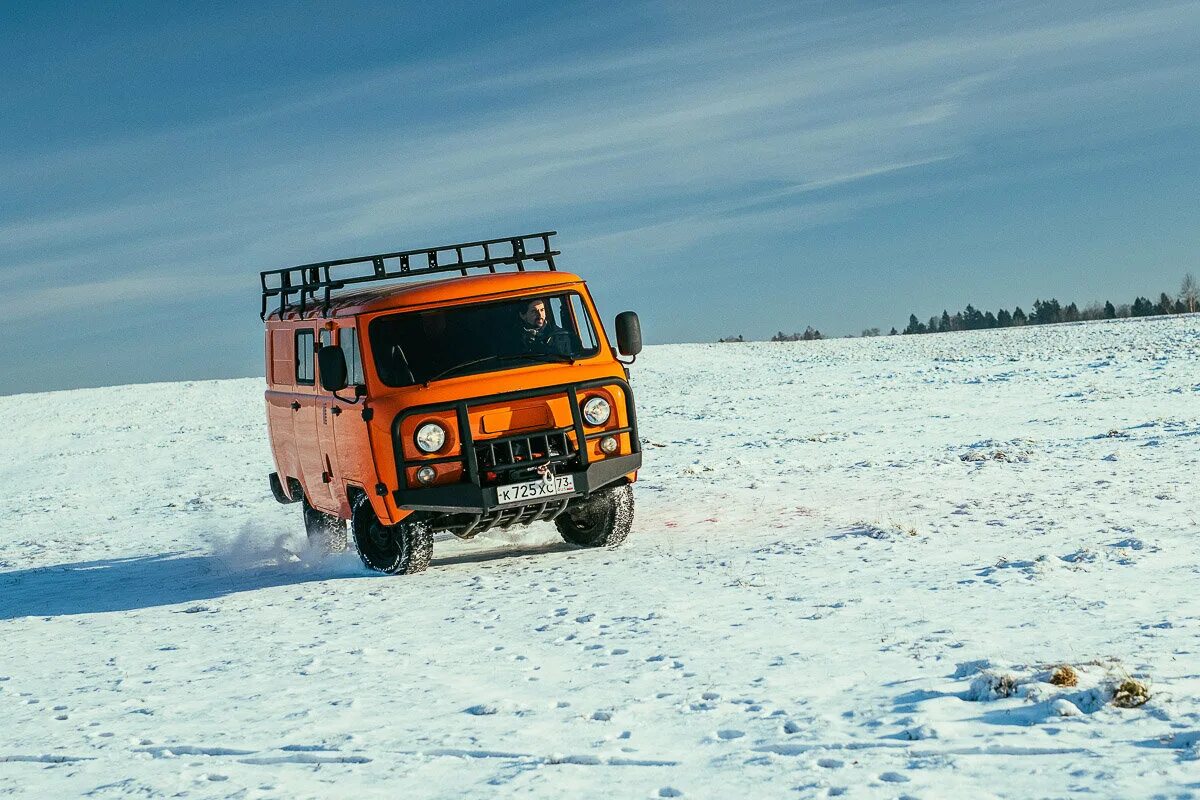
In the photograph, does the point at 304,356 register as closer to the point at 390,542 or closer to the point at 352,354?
the point at 352,354

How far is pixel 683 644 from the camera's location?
A: 7371mm

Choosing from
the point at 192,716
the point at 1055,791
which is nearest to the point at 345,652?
the point at 192,716

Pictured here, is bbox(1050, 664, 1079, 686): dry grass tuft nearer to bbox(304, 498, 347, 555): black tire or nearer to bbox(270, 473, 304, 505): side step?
bbox(304, 498, 347, 555): black tire

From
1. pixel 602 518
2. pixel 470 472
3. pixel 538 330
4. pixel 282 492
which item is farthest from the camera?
pixel 282 492

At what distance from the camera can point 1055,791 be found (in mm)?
4605

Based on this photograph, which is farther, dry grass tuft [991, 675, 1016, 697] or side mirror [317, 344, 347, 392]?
side mirror [317, 344, 347, 392]

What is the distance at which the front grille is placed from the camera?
10156mm

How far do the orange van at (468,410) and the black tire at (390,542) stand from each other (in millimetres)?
14

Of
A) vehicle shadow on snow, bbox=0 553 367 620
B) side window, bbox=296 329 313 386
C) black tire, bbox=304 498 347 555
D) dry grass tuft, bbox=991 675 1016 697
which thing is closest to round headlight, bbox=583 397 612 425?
vehicle shadow on snow, bbox=0 553 367 620

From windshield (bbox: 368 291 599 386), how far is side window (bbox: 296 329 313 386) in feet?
5.54

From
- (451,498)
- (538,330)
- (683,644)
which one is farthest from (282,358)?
(683,644)

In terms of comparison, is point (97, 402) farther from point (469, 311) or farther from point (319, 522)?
point (469, 311)

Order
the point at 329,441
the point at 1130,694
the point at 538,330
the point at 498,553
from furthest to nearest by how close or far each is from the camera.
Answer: the point at 498,553 < the point at 329,441 < the point at 538,330 < the point at 1130,694

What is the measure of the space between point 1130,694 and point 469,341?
20.9 ft
